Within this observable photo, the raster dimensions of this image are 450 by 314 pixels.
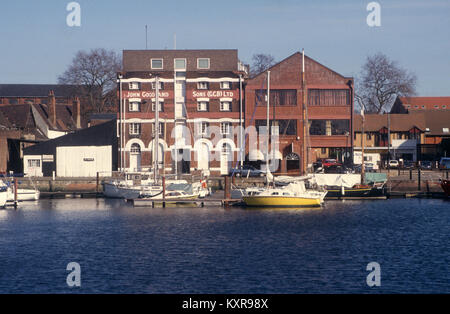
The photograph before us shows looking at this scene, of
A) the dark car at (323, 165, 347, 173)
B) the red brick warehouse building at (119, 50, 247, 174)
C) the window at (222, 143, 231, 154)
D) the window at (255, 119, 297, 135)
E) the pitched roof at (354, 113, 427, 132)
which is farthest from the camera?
the pitched roof at (354, 113, 427, 132)

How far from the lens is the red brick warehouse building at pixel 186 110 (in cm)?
9306

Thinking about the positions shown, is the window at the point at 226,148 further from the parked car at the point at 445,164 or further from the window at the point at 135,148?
the parked car at the point at 445,164

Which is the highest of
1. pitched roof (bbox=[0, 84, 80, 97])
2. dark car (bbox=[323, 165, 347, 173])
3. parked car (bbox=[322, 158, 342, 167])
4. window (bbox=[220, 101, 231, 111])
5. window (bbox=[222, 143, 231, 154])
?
pitched roof (bbox=[0, 84, 80, 97])

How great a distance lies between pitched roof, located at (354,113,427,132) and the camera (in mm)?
120375

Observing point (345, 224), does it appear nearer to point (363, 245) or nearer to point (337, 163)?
point (363, 245)

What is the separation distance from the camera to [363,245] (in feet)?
152

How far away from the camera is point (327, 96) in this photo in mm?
91688

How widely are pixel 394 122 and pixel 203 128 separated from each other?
145 feet

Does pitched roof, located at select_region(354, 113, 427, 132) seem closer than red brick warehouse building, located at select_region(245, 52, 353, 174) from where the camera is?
No

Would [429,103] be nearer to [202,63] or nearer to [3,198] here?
[202,63]

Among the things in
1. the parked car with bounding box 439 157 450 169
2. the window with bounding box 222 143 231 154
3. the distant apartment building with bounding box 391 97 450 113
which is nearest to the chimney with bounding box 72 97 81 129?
the window with bounding box 222 143 231 154

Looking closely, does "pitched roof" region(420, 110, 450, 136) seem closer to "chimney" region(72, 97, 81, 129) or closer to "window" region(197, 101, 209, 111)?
"window" region(197, 101, 209, 111)

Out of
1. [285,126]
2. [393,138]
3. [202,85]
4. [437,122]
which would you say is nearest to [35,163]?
[202,85]

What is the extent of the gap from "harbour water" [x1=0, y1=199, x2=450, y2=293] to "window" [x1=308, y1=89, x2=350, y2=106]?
2548 cm
